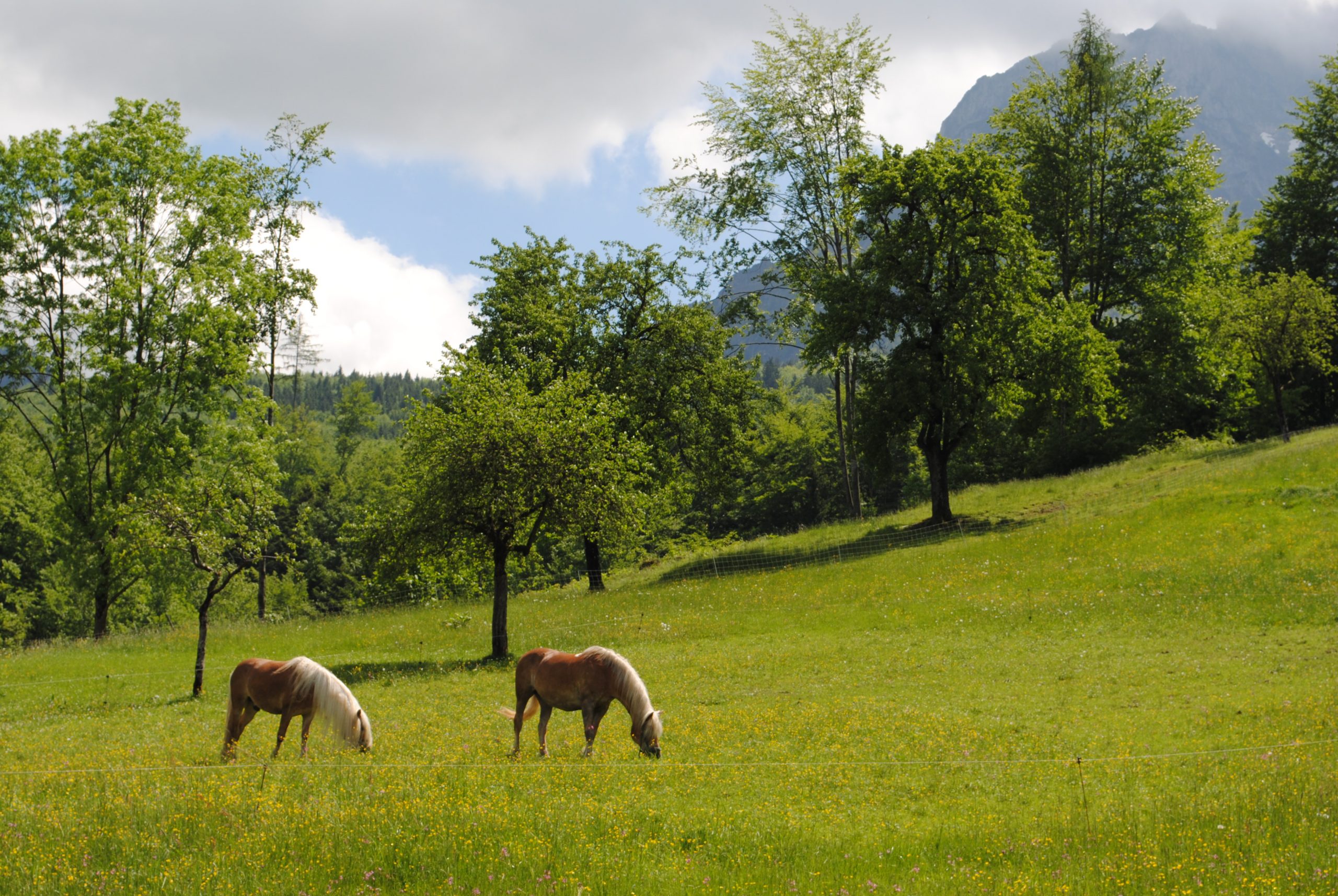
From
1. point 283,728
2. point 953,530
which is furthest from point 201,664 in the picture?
point 953,530

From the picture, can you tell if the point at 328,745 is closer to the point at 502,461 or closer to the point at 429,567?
the point at 502,461

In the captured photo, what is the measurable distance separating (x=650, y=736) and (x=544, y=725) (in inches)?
76.5

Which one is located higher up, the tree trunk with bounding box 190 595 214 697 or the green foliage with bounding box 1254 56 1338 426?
the green foliage with bounding box 1254 56 1338 426

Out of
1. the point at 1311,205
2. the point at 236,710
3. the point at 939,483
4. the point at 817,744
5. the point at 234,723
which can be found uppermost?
the point at 1311,205

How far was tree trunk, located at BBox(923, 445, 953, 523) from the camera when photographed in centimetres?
4050

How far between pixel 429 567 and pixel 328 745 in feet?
52.2

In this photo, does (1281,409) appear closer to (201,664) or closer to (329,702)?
(329,702)

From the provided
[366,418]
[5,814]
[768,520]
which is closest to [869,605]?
[5,814]

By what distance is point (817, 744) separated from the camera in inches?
593

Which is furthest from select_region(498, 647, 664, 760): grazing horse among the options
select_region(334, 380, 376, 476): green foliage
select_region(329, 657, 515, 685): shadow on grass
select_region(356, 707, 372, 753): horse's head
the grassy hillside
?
select_region(334, 380, 376, 476): green foliage

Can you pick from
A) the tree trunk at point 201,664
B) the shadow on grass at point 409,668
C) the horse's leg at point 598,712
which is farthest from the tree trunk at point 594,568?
the horse's leg at point 598,712

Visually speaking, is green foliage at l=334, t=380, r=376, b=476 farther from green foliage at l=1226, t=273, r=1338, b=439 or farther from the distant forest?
green foliage at l=1226, t=273, r=1338, b=439

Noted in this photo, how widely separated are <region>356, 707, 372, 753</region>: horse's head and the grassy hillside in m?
0.35

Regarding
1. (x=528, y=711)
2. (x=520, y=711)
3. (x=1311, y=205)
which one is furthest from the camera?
(x=1311, y=205)
